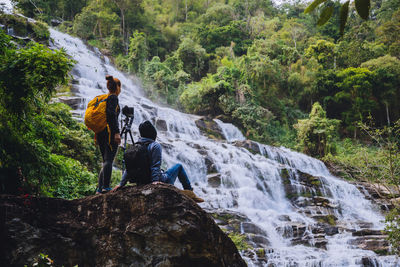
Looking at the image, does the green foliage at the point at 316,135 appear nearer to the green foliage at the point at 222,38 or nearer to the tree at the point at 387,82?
the tree at the point at 387,82

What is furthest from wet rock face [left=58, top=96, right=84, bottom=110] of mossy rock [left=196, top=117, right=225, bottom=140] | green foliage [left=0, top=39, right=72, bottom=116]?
green foliage [left=0, top=39, right=72, bottom=116]

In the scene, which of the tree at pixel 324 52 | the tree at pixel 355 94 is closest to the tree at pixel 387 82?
the tree at pixel 355 94

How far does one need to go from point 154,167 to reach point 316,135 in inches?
704

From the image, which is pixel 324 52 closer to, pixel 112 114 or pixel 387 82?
pixel 387 82

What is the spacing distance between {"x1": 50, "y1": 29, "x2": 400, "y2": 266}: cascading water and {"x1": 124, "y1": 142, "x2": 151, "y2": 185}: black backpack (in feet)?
15.4

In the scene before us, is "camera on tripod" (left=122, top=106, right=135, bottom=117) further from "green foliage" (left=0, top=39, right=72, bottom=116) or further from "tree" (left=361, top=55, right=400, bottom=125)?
"tree" (left=361, top=55, right=400, bottom=125)

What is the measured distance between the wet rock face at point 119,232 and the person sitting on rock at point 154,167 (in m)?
0.19

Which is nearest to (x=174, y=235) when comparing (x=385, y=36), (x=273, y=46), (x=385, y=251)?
(x=385, y=251)

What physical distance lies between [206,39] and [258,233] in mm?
24849

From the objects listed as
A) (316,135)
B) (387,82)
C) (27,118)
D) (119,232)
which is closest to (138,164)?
(119,232)

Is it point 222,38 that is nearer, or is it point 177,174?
point 177,174

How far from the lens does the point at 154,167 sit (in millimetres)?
3088

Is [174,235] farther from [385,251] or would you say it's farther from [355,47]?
[355,47]

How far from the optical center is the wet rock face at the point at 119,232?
8.82 ft
